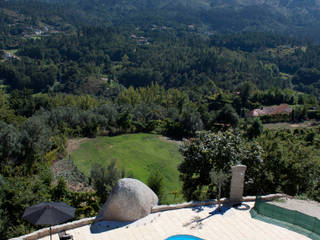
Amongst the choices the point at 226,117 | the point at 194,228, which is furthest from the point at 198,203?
the point at 226,117

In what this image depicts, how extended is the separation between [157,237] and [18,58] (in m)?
160

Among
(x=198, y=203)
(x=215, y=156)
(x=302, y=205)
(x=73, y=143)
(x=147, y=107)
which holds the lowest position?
(x=147, y=107)

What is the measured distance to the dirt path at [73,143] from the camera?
3453 cm

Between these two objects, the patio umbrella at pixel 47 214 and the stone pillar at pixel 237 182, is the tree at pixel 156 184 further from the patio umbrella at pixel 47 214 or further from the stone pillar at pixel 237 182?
the patio umbrella at pixel 47 214

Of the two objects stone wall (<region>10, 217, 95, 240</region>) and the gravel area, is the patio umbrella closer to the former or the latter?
stone wall (<region>10, 217, 95, 240</region>)

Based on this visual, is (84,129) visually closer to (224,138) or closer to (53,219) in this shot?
(224,138)

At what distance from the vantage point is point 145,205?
1448 cm

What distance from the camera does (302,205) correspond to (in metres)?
15.1

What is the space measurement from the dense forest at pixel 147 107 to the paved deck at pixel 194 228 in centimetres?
337

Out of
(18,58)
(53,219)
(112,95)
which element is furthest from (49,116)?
(18,58)

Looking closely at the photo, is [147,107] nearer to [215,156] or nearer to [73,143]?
[73,143]

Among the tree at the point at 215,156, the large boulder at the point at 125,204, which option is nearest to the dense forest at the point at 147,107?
the tree at the point at 215,156

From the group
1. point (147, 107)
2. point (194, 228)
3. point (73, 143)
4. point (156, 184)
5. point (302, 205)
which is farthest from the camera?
point (147, 107)

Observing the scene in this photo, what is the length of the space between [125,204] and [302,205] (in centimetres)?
836
